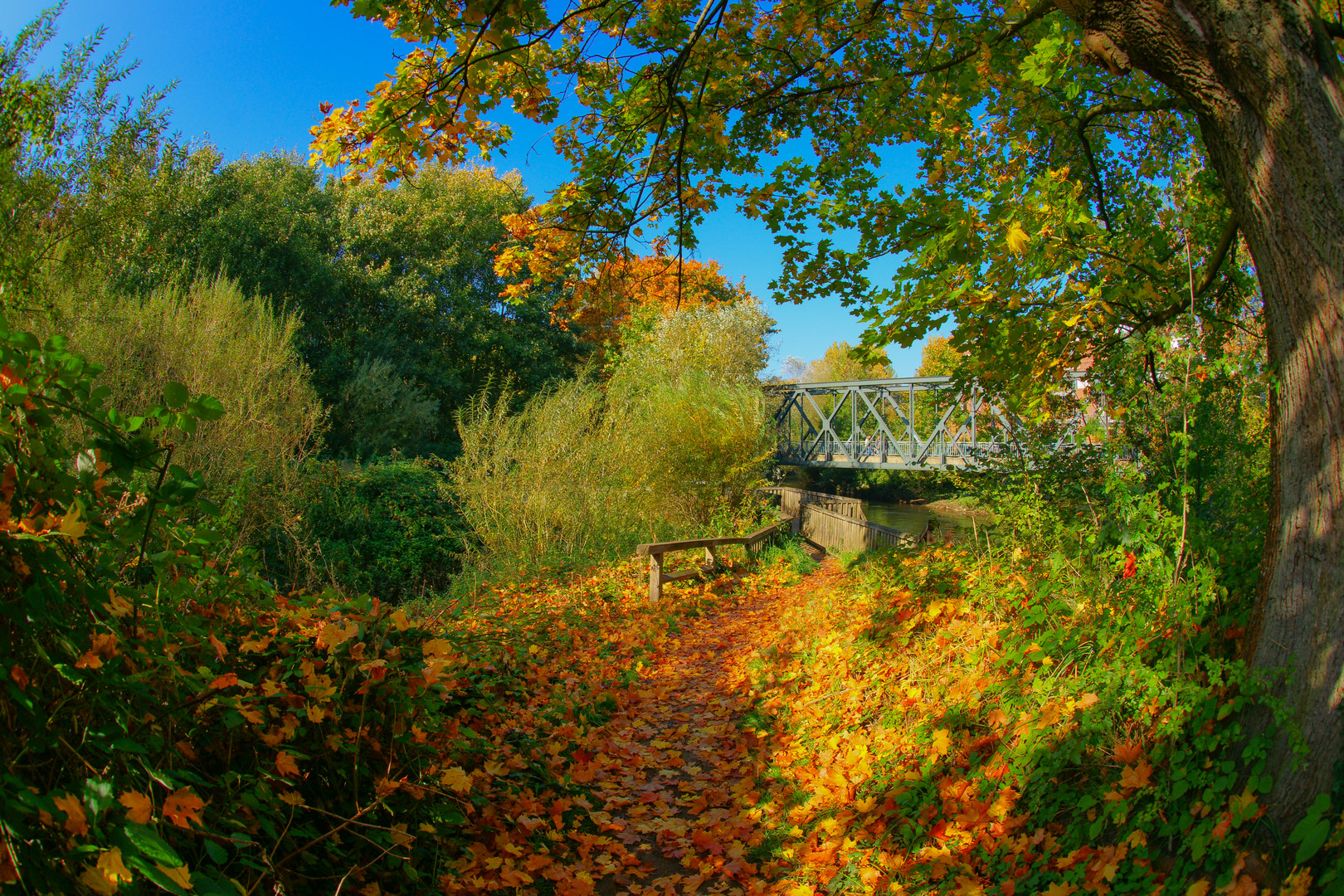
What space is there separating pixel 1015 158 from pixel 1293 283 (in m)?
5.05

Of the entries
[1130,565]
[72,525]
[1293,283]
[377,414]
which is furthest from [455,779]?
[377,414]

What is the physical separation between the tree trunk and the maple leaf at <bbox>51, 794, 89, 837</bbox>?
328 centimetres

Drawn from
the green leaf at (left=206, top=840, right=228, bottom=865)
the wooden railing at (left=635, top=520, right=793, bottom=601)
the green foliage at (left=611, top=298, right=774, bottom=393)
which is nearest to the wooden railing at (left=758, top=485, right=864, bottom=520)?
the green foliage at (left=611, top=298, right=774, bottom=393)

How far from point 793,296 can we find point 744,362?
58.0ft

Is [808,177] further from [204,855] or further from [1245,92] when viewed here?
[204,855]

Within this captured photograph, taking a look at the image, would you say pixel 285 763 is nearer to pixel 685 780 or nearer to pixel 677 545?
pixel 685 780

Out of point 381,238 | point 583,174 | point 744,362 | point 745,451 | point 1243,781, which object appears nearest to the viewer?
point 1243,781

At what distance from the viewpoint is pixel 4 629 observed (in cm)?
148

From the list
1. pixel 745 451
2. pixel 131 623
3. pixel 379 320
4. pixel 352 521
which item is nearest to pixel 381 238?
pixel 379 320

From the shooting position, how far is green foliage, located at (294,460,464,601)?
40.6 feet

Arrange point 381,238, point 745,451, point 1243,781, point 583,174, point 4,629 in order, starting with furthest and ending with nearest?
point 381,238 → point 745,451 → point 583,174 → point 1243,781 → point 4,629

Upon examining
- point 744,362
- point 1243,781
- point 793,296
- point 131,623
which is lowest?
point 1243,781

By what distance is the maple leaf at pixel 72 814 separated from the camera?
4.27ft

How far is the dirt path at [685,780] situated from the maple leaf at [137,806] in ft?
7.74
